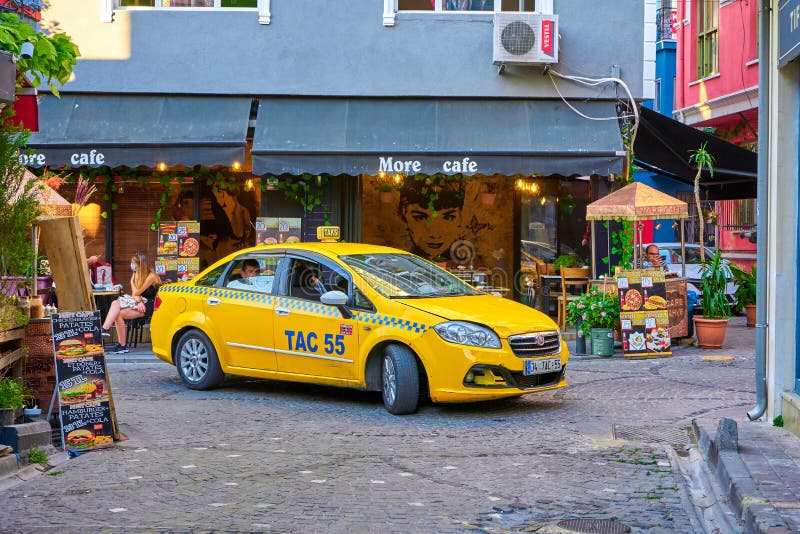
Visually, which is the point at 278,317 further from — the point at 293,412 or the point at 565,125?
the point at 565,125

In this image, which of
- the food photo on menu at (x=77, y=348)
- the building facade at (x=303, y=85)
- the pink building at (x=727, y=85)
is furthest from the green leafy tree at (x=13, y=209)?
the pink building at (x=727, y=85)

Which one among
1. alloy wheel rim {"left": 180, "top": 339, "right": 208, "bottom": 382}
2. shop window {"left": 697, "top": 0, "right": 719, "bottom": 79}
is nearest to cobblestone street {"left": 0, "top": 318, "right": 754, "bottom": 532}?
alloy wheel rim {"left": 180, "top": 339, "right": 208, "bottom": 382}

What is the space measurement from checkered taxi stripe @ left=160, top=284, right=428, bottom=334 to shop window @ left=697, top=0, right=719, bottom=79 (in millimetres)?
20118

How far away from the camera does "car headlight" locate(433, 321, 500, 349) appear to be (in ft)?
31.6

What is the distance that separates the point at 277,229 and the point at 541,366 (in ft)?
27.7

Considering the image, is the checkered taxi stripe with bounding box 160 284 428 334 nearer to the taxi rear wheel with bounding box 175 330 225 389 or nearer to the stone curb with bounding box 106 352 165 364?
the taxi rear wheel with bounding box 175 330 225 389

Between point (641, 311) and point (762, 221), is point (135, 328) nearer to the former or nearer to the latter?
point (641, 311)

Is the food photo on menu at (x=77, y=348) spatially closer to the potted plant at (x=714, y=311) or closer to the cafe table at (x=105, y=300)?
the cafe table at (x=105, y=300)

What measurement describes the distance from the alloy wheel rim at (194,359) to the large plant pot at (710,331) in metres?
7.70

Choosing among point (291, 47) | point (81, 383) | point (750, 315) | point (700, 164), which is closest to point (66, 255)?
point (81, 383)

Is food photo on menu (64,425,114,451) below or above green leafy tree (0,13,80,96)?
below

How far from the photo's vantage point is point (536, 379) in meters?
9.92

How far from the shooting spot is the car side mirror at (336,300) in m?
10.2

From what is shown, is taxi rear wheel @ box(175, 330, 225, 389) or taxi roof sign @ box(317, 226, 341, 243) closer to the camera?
taxi rear wheel @ box(175, 330, 225, 389)
